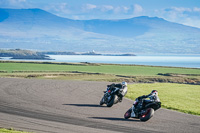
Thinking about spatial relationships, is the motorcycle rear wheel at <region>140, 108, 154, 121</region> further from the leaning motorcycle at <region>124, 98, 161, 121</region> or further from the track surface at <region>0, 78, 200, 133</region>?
the track surface at <region>0, 78, 200, 133</region>

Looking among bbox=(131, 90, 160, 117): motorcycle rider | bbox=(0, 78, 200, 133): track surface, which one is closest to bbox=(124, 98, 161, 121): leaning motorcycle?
bbox=(131, 90, 160, 117): motorcycle rider

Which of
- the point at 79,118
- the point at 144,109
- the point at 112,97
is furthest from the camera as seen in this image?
the point at 112,97

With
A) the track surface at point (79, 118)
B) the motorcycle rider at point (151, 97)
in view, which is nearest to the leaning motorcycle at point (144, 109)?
the motorcycle rider at point (151, 97)

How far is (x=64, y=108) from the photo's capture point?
25719 millimetres

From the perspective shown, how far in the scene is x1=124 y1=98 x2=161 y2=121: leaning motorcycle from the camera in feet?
68.0

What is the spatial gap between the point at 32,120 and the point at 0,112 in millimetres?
3593

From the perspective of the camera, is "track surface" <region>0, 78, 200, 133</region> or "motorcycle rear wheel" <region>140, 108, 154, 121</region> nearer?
"track surface" <region>0, 78, 200, 133</region>

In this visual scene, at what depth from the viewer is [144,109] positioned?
21.3 metres

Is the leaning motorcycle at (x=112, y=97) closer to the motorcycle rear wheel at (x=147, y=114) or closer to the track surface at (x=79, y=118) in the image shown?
the track surface at (x=79, y=118)

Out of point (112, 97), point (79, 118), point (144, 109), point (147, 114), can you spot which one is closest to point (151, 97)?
point (144, 109)

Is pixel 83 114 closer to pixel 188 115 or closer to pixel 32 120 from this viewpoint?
pixel 32 120

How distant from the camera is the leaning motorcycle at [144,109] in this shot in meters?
20.7

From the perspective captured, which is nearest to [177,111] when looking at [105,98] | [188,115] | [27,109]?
[188,115]

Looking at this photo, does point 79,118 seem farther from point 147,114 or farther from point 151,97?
point 151,97
